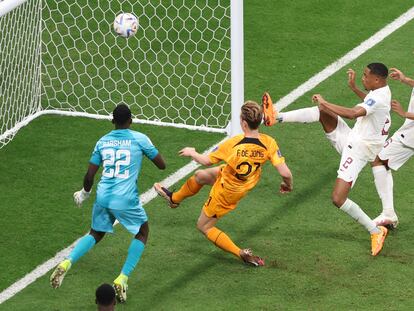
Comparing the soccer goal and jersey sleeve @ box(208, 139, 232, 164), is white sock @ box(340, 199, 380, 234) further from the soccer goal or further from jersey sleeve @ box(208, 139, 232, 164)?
the soccer goal

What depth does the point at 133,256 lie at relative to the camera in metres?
11.3

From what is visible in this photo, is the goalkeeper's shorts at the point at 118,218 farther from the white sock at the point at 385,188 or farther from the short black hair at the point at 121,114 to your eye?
the white sock at the point at 385,188

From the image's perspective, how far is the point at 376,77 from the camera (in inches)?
477

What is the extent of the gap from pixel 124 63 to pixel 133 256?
5.53 meters

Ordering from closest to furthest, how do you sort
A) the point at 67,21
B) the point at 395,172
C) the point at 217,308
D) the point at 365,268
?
the point at 217,308
the point at 365,268
the point at 395,172
the point at 67,21

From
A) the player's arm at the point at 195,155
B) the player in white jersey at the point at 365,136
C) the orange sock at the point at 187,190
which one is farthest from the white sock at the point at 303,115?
the player's arm at the point at 195,155

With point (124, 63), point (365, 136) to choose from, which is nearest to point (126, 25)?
point (124, 63)

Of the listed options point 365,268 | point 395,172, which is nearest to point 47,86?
point 395,172

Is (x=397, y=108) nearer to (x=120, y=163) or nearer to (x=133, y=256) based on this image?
(x=120, y=163)

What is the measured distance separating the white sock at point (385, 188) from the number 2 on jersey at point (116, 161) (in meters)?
2.88

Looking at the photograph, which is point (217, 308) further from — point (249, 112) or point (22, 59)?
point (22, 59)

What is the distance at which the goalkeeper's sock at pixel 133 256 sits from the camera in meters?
11.2

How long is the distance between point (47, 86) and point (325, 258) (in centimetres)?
527

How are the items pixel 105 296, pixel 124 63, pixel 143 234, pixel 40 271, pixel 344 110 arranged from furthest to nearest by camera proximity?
pixel 124 63 < pixel 344 110 < pixel 40 271 < pixel 143 234 < pixel 105 296
